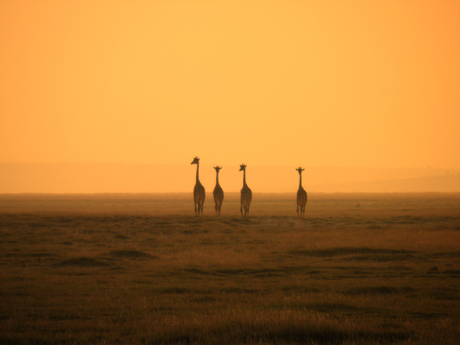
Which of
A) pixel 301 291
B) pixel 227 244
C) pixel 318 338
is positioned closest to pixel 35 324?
pixel 318 338

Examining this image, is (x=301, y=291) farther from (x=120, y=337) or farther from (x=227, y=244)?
(x=227, y=244)

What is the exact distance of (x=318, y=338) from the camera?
8891 mm

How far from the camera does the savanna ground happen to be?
9188mm

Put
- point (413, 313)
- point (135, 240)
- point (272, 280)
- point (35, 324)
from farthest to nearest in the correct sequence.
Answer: point (135, 240), point (272, 280), point (413, 313), point (35, 324)

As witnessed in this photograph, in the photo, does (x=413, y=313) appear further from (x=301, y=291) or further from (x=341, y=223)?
(x=341, y=223)

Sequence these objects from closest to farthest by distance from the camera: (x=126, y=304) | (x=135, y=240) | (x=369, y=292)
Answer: (x=126, y=304) → (x=369, y=292) → (x=135, y=240)

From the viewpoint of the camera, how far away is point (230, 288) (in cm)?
1387

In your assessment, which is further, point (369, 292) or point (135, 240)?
point (135, 240)

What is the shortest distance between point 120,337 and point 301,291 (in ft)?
19.3

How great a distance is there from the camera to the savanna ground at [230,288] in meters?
9.19

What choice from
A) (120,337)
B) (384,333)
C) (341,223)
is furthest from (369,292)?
(341,223)

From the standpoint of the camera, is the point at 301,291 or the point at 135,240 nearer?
the point at 301,291

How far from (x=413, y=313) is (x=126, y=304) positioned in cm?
680

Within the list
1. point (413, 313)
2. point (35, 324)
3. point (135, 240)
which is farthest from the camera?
→ point (135, 240)
